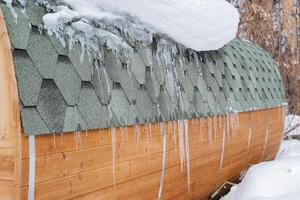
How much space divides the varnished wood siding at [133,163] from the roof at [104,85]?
10 cm

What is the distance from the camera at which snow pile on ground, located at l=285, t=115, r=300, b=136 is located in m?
10.5

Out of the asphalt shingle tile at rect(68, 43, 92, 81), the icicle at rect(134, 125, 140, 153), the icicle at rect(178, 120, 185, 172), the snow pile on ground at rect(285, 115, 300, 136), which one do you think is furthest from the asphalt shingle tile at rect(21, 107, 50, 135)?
the snow pile on ground at rect(285, 115, 300, 136)

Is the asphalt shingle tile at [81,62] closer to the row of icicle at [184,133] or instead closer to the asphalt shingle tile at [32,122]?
the row of icicle at [184,133]

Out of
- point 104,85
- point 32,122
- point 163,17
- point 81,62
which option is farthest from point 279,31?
point 32,122

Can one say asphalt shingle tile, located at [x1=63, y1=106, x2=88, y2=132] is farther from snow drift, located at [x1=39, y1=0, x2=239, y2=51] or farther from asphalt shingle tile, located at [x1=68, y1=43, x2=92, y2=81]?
snow drift, located at [x1=39, y1=0, x2=239, y2=51]

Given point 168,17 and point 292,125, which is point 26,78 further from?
point 292,125

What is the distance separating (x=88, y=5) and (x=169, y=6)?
787 mm

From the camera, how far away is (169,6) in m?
3.32

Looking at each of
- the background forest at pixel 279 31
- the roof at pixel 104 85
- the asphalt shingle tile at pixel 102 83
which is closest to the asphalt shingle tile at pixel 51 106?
the roof at pixel 104 85

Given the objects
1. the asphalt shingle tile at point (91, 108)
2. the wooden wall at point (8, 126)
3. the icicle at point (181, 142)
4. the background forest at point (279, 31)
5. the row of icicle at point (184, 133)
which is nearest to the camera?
the wooden wall at point (8, 126)

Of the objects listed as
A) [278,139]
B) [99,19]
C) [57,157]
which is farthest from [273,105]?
[57,157]

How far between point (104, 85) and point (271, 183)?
2689 mm

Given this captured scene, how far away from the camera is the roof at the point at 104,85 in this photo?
216cm

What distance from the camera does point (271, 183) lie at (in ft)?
14.8
